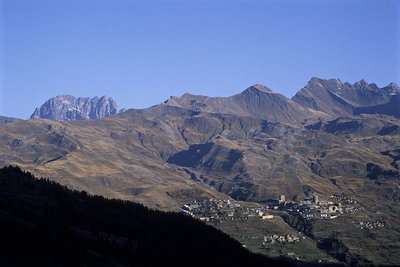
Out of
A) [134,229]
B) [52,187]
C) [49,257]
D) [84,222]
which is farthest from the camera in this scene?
[52,187]

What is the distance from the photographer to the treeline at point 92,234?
303ft

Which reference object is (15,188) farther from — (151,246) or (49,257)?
(49,257)

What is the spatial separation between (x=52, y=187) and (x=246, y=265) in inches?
1749

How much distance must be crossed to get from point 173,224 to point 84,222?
29319 millimetres

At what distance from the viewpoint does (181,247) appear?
133m

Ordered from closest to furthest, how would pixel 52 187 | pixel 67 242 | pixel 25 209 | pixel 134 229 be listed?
pixel 67 242
pixel 25 209
pixel 134 229
pixel 52 187

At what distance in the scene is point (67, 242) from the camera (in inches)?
3984

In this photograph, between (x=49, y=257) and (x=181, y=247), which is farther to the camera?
(x=181, y=247)

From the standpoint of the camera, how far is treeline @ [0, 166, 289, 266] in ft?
303

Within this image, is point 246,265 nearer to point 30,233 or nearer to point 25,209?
point 25,209

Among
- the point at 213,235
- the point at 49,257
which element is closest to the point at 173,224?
the point at 213,235

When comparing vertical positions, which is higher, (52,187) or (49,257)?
(52,187)

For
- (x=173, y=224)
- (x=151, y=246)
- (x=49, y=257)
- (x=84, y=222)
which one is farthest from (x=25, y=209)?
(x=173, y=224)

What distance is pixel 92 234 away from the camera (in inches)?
4680
